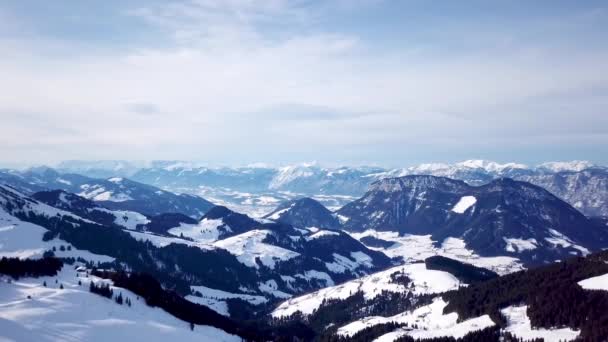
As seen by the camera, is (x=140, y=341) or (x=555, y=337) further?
(x=555, y=337)

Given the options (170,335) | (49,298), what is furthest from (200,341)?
(49,298)

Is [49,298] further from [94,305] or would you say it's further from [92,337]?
[92,337]

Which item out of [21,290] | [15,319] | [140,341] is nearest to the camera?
[15,319]

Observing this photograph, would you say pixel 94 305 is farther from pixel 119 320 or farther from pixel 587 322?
pixel 587 322

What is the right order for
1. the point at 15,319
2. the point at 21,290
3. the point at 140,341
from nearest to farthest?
the point at 15,319, the point at 140,341, the point at 21,290

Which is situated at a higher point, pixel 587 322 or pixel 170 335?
pixel 587 322

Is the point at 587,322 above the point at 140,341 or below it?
above

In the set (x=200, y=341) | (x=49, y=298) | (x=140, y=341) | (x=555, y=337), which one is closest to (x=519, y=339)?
(x=555, y=337)

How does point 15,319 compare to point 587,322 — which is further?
point 587,322
